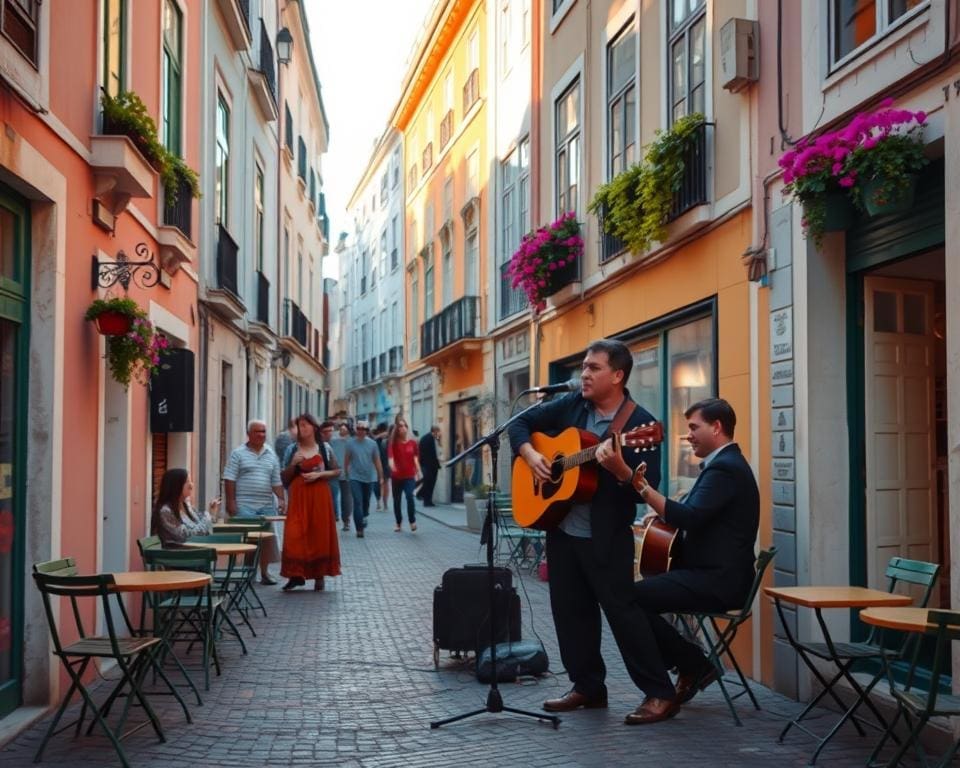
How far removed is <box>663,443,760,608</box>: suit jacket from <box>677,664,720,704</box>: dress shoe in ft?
1.41

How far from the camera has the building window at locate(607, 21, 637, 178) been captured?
11758mm

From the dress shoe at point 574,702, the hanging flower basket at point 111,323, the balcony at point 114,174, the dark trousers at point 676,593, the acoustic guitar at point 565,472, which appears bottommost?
the dress shoe at point 574,702

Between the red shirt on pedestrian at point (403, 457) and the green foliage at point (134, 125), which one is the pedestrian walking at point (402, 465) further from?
the green foliage at point (134, 125)

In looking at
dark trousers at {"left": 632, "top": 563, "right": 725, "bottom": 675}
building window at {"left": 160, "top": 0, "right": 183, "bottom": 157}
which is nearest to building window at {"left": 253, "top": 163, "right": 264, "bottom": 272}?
building window at {"left": 160, "top": 0, "right": 183, "bottom": 157}

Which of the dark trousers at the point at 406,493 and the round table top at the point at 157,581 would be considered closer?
the round table top at the point at 157,581

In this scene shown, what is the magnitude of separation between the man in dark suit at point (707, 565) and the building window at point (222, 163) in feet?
32.5

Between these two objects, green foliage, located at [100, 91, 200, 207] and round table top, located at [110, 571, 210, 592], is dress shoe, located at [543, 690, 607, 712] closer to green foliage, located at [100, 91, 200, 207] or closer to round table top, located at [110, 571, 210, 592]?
round table top, located at [110, 571, 210, 592]

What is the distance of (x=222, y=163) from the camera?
631 inches

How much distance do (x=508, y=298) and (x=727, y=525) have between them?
47.3 feet

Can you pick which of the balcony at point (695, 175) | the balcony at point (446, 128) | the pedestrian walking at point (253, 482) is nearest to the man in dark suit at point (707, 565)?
the balcony at point (695, 175)

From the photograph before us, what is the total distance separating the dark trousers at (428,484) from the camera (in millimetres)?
24875

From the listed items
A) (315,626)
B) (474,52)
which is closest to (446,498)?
(474,52)

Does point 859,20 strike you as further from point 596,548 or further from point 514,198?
point 514,198

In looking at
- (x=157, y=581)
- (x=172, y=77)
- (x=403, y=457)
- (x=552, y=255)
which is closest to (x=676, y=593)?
(x=157, y=581)
